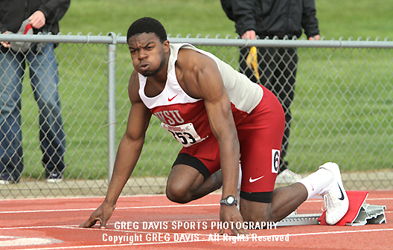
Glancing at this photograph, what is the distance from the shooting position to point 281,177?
6.78 m

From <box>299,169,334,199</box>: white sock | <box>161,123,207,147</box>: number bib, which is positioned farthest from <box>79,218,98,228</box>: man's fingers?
<box>299,169,334,199</box>: white sock

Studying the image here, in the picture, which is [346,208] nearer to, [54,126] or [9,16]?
[54,126]

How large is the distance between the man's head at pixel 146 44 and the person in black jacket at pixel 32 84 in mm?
2681

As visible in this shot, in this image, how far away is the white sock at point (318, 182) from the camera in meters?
4.66

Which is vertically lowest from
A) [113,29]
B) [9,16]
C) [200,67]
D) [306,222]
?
[306,222]

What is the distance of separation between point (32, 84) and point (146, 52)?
2.96m

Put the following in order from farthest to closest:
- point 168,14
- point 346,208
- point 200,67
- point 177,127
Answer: point 168,14, point 346,208, point 177,127, point 200,67

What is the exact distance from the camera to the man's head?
381 centimetres

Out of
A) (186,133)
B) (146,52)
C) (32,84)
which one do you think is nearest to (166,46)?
(146,52)

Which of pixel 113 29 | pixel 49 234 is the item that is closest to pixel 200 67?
pixel 49 234

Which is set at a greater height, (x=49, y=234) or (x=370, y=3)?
(x=370, y=3)

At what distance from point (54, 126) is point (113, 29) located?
23.8 m

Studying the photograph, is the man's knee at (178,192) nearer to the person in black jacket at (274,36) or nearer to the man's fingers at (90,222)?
the man's fingers at (90,222)

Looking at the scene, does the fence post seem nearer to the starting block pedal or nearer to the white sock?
the white sock
